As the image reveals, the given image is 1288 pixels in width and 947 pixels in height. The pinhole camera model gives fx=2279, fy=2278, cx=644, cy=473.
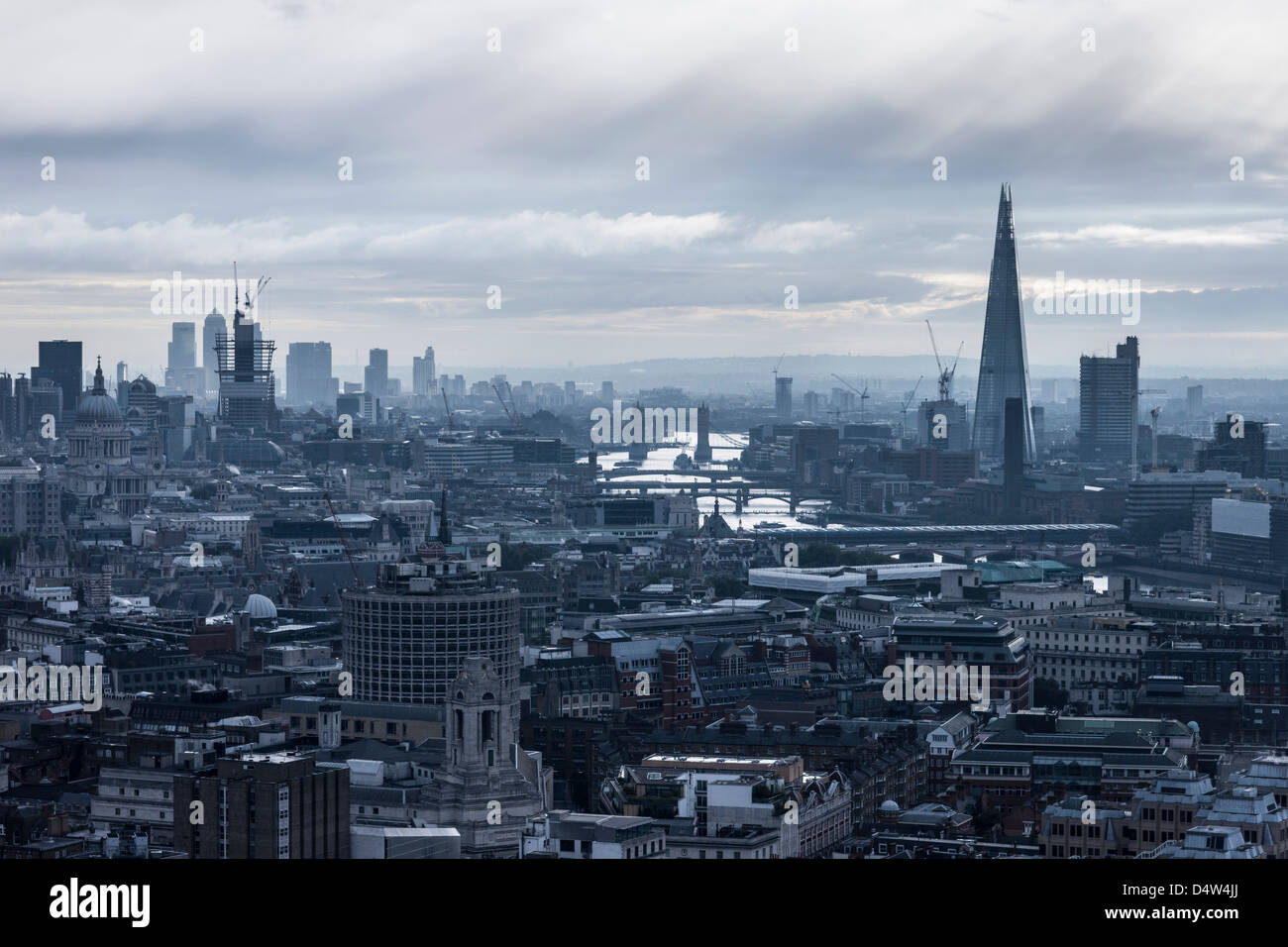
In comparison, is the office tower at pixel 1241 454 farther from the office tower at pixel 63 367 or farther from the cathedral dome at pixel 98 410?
the office tower at pixel 63 367

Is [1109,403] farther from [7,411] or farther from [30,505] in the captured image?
[30,505]

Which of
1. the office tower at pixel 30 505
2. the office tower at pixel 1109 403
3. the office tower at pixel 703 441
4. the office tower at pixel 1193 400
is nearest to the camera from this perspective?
the office tower at pixel 30 505

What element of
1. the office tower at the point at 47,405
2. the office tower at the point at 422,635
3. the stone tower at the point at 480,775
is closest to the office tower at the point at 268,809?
the stone tower at the point at 480,775

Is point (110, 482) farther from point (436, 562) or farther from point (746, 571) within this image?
point (436, 562)

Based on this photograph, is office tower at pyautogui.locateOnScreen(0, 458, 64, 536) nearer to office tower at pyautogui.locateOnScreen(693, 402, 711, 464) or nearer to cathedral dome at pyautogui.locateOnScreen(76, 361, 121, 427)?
cathedral dome at pyautogui.locateOnScreen(76, 361, 121, 427)

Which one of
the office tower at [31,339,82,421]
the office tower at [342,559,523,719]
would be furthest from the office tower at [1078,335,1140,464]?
the office tower at [342,559,523,719]

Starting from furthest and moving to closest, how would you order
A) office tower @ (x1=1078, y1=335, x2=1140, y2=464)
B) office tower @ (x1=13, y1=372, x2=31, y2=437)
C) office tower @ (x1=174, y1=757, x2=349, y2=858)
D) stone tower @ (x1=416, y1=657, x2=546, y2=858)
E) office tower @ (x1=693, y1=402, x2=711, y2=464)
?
office tower @ (x1=693, y1=402, x2=711, y2=464), office tower @ (x1=1078, y1=335, x2=1140, y2=464), office tower @ (x1=13, y1=372, x2=31, y2=437), stone tower @ (x1=416, y1=657, x2=546, y2=858), office tower @ (x1=174, y1=757, x2=349, y2=858)
